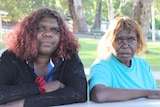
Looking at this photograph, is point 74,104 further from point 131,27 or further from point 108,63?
point 131,27

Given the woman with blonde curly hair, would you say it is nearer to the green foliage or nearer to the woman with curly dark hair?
the woman with curly dark hair

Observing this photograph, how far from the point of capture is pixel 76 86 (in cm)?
240

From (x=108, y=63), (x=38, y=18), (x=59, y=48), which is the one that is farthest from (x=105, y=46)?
(x=38, y=18)

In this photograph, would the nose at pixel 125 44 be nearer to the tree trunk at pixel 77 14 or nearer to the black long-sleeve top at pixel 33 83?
the black long-sleeve top at pixel 33 83

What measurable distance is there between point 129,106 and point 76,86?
388 mm

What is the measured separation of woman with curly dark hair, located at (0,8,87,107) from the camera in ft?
7.61

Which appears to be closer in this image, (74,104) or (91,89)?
(74,104)

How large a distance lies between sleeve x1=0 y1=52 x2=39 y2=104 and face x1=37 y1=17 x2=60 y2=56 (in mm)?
230

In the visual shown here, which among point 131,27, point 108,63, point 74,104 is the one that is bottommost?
point 74,104

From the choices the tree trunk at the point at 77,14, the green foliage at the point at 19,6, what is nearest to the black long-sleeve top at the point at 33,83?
the tree trunk at the point at 77,14

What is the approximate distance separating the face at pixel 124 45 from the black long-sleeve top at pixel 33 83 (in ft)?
1.18

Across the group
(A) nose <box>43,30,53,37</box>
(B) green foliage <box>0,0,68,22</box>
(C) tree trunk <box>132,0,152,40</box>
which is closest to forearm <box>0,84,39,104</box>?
(A) nose <box>43,30,53,37</box>

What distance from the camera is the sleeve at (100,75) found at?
2496mm

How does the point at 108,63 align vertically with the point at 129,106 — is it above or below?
above
